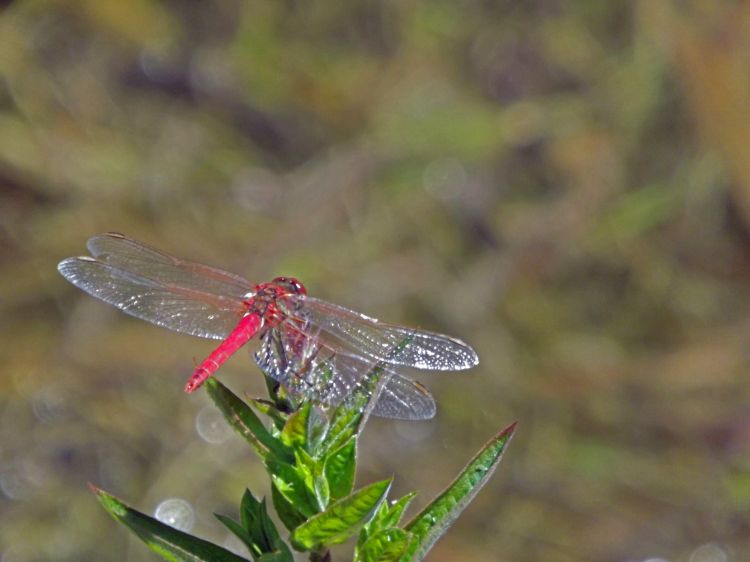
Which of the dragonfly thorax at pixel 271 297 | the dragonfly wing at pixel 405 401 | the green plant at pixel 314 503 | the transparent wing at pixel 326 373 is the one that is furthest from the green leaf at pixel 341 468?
the dragonfly thorax at pixel 271 297

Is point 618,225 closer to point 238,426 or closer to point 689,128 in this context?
point 689,128

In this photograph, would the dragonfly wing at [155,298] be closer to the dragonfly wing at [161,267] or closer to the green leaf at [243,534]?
the dragonfly wing at [161,267]

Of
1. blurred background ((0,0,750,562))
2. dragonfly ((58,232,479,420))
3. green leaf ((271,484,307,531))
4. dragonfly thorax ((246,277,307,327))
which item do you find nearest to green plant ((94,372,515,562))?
green leaf ((271,484,307,531))

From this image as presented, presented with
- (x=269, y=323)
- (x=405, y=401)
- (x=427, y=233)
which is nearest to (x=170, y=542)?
(x=405, y=401)

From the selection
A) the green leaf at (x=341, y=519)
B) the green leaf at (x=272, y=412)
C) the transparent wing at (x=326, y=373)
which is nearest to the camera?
the green leaf at (x=341, y=519)

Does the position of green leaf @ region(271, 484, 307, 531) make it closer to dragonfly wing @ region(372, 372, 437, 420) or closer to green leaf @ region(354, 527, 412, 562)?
green leaf @ region(354, 527, 412, 562)

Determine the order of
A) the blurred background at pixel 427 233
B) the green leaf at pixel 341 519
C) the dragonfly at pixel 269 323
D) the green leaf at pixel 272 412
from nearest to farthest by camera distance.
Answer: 1. the green leaf at pixel 341 519
2. the green leaf at pixel 272 412
3. the dragonfly at pixel 269 323
4. the blurred background at pixel 427 233

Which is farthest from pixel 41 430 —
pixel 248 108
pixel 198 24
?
pixel 198 24
